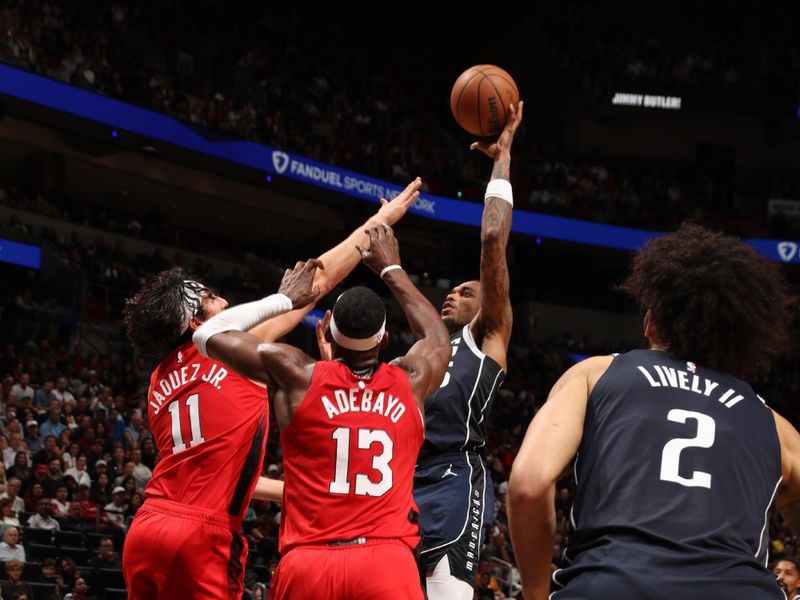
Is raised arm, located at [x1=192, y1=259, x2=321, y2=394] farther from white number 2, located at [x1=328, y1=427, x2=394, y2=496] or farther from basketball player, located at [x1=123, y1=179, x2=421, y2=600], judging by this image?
white number 2, located at [x1=328, y1=427, x2=394, y2=496]

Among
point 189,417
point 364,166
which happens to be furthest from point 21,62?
point 189,417

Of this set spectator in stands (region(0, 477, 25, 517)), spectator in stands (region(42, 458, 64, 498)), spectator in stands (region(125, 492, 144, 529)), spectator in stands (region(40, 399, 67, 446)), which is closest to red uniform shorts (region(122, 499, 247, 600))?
spectator in stands (region(0, 477, 25, 517))

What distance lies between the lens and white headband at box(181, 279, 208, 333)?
5.00 m

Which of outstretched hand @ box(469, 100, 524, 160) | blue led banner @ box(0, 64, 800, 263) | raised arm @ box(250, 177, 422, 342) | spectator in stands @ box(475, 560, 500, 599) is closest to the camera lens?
raised arm @ box(250, 177, 422, 342)

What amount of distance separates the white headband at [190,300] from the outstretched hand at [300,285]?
671mm

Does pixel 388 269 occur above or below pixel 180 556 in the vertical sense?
above

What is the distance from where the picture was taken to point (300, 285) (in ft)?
14.5

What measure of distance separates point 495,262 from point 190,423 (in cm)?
162

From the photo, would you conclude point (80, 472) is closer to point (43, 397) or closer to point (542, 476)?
point (43, 397)

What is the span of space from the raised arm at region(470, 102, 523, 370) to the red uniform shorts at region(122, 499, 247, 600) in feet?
5.30

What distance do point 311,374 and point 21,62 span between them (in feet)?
60.8

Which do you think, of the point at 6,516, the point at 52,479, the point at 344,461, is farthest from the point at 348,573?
the point at 52,479

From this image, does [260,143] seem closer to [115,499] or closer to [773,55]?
[115,499]

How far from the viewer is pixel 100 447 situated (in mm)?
13477
